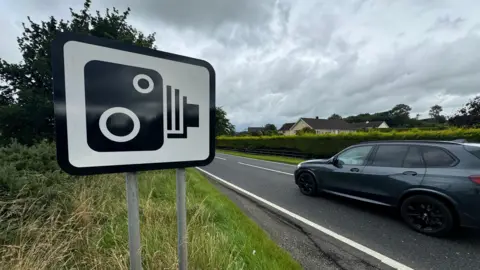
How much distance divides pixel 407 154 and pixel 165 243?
490cm

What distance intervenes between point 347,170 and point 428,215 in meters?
1.76

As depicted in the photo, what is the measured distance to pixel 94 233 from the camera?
275cm

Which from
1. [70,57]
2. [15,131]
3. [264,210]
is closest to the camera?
[70,57]

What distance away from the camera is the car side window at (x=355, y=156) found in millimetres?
5460

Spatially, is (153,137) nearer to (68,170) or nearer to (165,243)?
(68,170)

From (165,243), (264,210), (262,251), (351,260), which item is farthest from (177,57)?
(264,210)

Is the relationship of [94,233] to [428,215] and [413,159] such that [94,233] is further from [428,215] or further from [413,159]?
[413,159]

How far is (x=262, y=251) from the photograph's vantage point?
3021mm

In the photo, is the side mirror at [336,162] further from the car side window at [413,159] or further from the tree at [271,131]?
the tree at [271,131]

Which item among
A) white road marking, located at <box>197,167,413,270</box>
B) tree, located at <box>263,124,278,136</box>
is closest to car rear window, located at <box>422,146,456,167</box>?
white road marking, located at <box>197,167,413,270</box>

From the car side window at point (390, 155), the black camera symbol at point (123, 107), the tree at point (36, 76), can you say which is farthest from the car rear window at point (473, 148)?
the tree at point (36, 76)

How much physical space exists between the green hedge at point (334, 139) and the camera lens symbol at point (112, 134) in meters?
13.7

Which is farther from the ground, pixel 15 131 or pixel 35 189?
pixel 15 131

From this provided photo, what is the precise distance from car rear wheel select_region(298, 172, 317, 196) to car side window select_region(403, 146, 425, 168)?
240 centimetres
